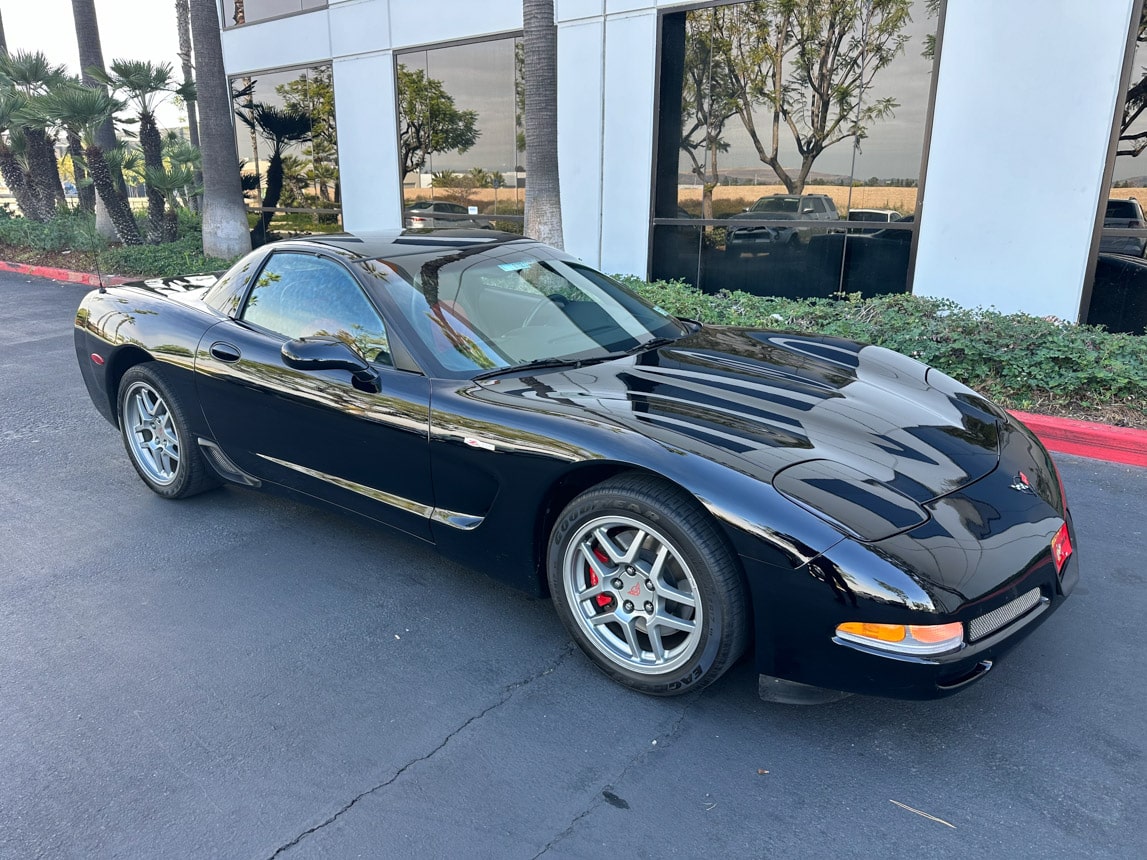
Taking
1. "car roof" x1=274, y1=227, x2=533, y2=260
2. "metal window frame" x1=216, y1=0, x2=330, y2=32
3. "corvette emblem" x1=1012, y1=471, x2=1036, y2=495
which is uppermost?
"metal window frame" x1=216, y1=0, x2=330, y2=32

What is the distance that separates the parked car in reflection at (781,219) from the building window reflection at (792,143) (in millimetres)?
13

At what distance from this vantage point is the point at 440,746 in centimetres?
259

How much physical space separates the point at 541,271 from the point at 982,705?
256 centimetres

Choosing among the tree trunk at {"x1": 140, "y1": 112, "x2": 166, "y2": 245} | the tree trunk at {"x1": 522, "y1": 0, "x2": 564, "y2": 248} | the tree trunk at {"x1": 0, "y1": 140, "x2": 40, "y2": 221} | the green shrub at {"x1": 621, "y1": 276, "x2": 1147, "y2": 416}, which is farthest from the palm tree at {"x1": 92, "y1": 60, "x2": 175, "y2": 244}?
the green shrub at {"x1": 621, "y1": 276, "x2": 1147, "y2": 416}

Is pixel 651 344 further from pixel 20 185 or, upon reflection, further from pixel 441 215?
pixel 20 185

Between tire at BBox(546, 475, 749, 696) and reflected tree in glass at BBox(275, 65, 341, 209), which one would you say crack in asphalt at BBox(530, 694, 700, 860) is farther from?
reflected tree in glass at BBox(275, 65, 341, 209)

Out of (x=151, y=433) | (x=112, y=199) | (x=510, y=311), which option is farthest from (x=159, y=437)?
(x=112, y=199)

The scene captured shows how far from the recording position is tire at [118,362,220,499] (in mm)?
4270

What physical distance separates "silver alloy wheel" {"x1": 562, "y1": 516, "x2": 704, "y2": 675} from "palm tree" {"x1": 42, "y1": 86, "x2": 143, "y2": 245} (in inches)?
525

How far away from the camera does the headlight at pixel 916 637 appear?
2264 mm

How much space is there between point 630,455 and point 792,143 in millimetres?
7836

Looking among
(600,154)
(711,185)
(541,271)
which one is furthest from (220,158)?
(541,271)

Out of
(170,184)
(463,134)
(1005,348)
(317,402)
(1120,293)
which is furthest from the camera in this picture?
(170,184)

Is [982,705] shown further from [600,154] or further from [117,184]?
[117,184]
